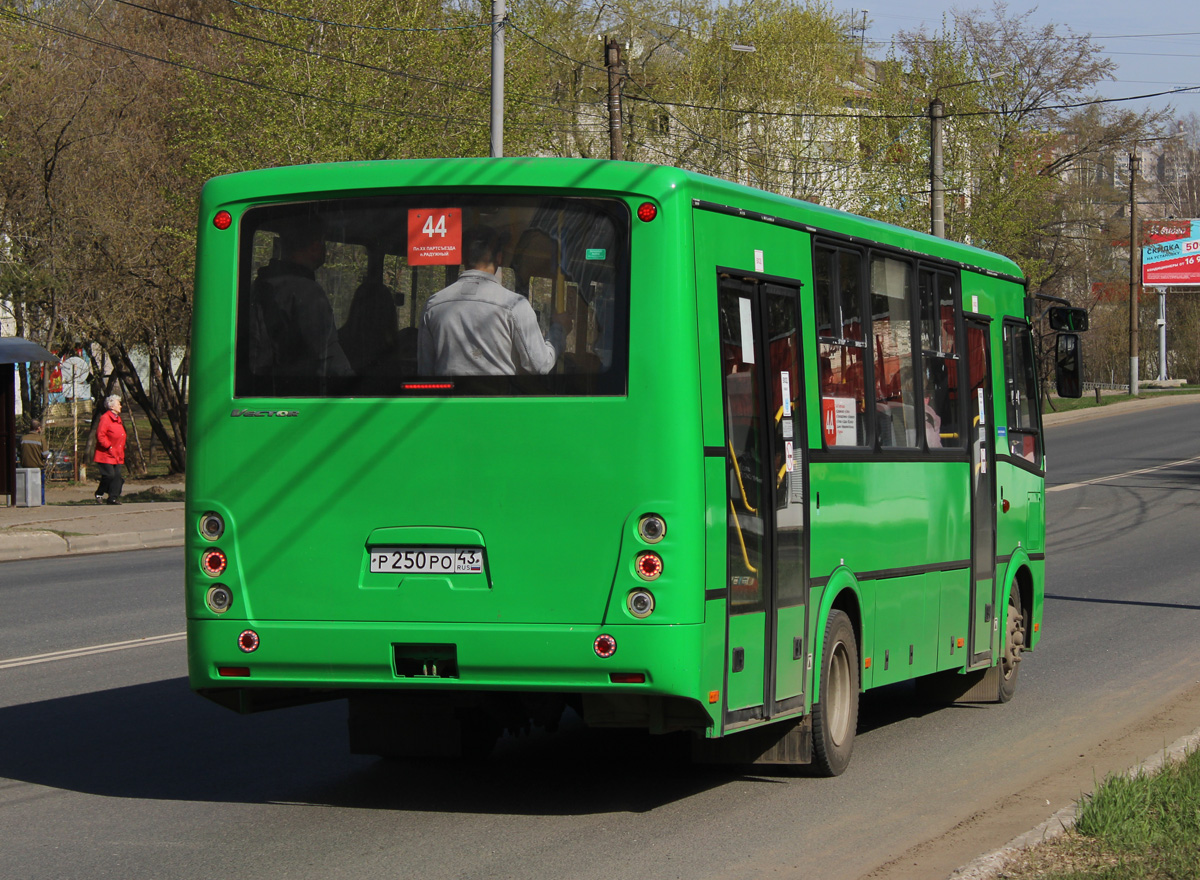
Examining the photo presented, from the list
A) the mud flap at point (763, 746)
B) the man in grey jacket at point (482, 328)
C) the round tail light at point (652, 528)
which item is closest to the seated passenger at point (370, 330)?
the man in grey jacket at point (482, 328)

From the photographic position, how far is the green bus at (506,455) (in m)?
6.34

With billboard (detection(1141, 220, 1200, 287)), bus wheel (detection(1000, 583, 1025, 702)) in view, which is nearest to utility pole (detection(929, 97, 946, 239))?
bus wheel (detection(1000, 583, 1025, 702))

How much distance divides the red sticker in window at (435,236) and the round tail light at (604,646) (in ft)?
5.55

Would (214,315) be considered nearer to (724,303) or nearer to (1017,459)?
(724,303)

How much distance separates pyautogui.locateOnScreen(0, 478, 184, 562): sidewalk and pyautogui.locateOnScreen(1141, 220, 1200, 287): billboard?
6045 cm

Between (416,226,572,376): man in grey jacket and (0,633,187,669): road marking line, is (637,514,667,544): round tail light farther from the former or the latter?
(0,633,187,669): road marking line

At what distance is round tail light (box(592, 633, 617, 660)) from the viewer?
629cm

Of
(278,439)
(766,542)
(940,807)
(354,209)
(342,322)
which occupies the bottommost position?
(940,807)

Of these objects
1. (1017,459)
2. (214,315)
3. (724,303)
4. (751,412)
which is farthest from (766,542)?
(1017,459)

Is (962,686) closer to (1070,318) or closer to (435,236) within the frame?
(1070,318)

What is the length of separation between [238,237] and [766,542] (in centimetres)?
266

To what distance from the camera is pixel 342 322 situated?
6750 mm

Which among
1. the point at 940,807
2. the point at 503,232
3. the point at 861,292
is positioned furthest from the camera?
the point at 861,292

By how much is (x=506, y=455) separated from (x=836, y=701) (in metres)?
2.39
